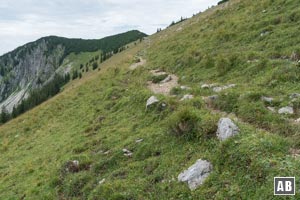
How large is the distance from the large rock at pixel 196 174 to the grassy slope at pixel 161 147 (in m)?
0.24

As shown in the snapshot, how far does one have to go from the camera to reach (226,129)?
1186 cm

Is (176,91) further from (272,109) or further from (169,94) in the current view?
(272,109)

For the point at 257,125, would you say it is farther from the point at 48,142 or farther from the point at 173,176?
the point at 48,142

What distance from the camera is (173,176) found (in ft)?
38.2

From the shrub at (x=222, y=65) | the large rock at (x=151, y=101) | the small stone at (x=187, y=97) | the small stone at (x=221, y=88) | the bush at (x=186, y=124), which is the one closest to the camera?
the bush at (x=186, y=124)

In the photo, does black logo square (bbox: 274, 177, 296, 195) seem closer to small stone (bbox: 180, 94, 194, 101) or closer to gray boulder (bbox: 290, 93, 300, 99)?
gray boulder (bbox: 290, 93, 300, 99)

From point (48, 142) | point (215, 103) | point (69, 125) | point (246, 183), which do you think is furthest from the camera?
point (69, 125)

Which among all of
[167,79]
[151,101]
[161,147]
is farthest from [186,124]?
[167,79]

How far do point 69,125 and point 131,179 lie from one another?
52.5 ft

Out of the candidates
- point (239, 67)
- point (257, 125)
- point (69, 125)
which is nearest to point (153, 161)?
point (257, 125)

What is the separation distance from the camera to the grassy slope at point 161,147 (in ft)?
32.6

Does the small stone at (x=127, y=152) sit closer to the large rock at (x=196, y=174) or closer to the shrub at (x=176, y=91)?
the large rock at (x=196, y=174)

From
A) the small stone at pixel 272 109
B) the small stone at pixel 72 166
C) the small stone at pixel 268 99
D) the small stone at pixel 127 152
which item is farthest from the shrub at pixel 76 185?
the small stone at pixel 268 99

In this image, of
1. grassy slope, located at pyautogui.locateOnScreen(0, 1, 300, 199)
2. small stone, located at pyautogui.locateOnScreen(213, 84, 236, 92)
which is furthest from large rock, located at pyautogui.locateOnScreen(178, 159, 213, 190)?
small stone, located at pyautogui.locateOnScreen(213, 84, 236, 92)
